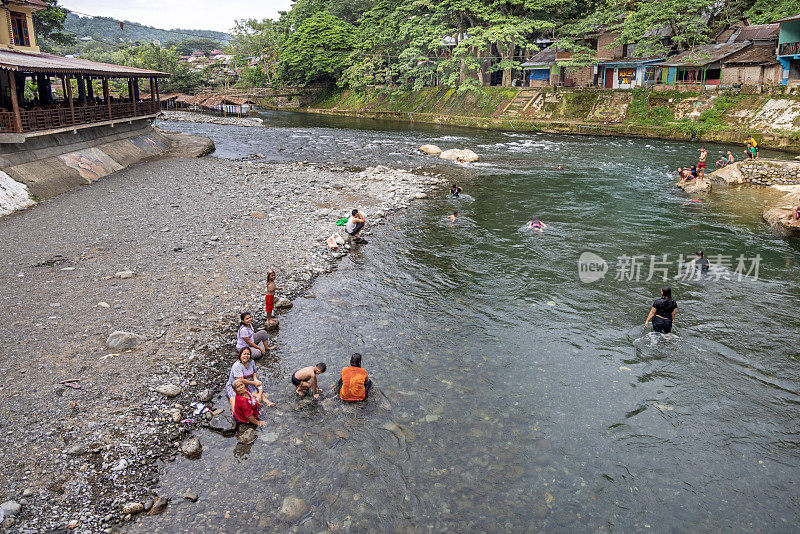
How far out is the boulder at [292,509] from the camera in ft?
25.4

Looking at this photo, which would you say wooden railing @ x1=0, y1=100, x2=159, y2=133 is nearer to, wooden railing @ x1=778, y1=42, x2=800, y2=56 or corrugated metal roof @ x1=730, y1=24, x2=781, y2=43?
wooden railing @ x1=778, y1=42, x2=800, y2=56

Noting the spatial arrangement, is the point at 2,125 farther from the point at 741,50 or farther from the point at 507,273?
the point at 741,50

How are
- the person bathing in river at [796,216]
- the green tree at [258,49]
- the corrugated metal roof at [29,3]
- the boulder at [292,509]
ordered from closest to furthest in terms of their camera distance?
1. the boulder at [292,509]
2. the person bathing in river at [796,216]
3. the corrugated metal roof at [29,3]
4. the green tree at [258,49]

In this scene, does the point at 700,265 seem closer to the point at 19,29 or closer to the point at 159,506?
the point at 159,506

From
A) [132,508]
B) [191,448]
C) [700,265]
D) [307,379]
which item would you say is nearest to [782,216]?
[700,265]

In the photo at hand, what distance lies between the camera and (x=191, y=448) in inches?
345

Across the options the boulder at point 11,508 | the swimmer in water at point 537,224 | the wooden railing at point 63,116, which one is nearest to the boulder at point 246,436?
the boulder at point 11,508

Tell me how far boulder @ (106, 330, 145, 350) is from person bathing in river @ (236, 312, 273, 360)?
2.19 meters

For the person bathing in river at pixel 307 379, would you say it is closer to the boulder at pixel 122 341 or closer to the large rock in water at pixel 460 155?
the boulder at pixel 122 341

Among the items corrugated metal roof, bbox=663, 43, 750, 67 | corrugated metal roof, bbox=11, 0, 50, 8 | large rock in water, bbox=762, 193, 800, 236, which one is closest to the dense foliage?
corrugated metal roof, bbox=663, 43, 750, 67

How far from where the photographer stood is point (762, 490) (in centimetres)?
844

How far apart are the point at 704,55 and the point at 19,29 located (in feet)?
194

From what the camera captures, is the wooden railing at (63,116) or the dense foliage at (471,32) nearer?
the wooden railing at (63,116)

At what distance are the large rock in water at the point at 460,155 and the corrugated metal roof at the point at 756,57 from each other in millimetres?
31603
